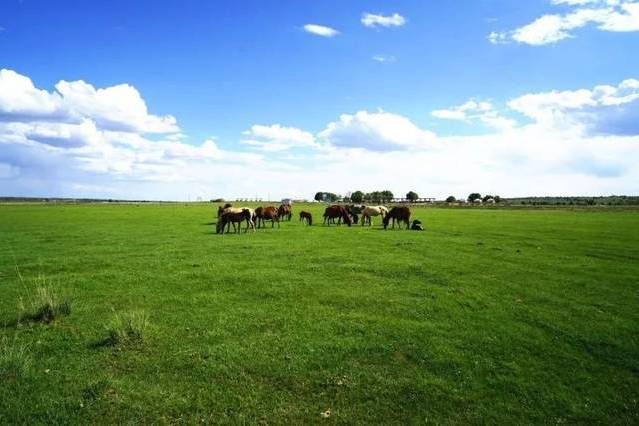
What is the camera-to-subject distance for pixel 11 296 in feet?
39.9

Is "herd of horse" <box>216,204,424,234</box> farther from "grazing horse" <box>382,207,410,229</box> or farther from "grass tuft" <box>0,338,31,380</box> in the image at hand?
"grass tuft" <box>0,338,31,380</box>

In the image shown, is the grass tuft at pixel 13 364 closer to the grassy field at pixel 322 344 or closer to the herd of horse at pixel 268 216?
the grassy field at pixel 322 344

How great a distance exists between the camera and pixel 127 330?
914cm

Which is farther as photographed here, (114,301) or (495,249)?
(495,249)

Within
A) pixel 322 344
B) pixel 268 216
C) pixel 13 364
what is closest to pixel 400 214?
pixel 268 216

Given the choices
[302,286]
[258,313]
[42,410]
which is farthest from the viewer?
[302,286]

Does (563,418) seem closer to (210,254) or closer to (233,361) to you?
(233,361)

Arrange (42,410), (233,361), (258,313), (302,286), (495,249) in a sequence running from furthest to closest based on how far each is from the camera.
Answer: (495,249) → (302,286) → (258,313) → (233,361) → (42,410)

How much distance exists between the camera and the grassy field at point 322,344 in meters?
6.93

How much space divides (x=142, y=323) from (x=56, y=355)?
1699 millimetres

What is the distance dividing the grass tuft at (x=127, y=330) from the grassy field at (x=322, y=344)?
34 millimetres

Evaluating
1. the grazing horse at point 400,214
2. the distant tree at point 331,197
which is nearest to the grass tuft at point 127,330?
the grazing horse at point 400,214

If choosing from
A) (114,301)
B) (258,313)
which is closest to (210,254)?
(114,301)

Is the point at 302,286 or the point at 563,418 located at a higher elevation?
the point at 302,286
